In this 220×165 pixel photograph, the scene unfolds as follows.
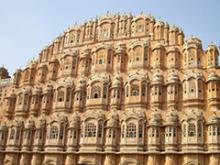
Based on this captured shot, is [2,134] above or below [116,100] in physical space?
below

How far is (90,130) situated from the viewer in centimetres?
3216

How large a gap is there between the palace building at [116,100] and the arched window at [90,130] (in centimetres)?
11

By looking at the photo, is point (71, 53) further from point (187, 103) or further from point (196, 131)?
point (196, 131)

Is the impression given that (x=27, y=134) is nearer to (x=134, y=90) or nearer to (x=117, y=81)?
(x=117, y=81)

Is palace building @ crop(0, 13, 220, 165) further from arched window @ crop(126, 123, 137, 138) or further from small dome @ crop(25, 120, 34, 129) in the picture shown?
small dome @ crop(25, 120, 34, 129)

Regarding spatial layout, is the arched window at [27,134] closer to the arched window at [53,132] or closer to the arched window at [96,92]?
the arched window at [53,132]

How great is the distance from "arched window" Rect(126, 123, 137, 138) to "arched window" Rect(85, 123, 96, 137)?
12.3ft

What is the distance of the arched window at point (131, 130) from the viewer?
30250 mm

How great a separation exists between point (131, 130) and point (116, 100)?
153 inches

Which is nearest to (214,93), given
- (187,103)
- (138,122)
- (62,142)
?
(187,103)

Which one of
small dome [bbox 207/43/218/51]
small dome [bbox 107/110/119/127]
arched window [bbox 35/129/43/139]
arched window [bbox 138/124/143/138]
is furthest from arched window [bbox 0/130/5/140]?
small dome [bbox 207/43/218/51]

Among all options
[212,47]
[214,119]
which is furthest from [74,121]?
[212,47]

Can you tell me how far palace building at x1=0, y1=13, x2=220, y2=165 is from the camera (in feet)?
95.8

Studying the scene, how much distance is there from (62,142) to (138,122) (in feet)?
29.7
